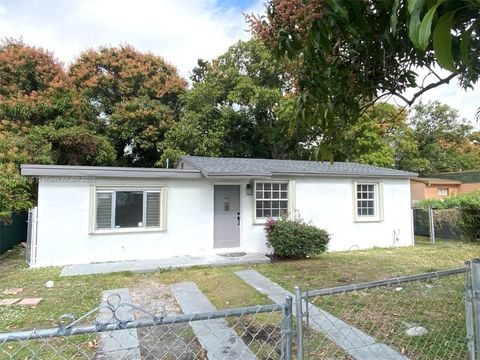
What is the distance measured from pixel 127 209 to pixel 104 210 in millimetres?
614

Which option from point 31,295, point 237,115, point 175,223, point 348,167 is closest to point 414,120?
point 237,115

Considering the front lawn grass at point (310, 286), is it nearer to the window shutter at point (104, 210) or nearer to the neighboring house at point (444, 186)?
the window shutter at point (104, 210)

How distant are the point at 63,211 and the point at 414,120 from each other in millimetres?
29528

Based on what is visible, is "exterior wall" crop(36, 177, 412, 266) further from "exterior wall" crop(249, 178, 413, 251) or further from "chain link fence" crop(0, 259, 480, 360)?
"chain link fence" crop(0, 259, 480, 360)

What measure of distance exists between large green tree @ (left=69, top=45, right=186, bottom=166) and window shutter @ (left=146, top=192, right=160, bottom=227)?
1076 cm

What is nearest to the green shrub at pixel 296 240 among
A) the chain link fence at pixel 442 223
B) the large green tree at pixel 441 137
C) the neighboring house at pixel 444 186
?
the chain link fence at pixel 442 223

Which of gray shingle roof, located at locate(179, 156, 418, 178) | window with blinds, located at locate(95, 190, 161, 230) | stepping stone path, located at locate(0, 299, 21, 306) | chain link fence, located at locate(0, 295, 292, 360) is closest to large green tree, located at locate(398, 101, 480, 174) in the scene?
gray shingle roof, located at locate(179, 156, 418, 178)

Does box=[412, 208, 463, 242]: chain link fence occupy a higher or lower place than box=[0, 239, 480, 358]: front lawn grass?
higher

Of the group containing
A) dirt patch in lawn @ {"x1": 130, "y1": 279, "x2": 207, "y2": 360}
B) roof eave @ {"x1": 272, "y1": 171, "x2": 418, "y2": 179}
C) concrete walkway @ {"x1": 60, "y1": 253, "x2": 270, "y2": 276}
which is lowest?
dirt patch in lawn @ {"x1": 130, "y1": 279, "x2": 207, "y2": 360}

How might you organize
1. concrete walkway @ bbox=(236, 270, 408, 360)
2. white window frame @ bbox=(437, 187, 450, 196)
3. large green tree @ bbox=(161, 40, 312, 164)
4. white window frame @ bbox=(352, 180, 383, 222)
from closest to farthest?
concrete walkway @ bbox=(236, 270, 408, 360)
white window frame @ bbox=(352, 180, 383, 222)
large green tree @ bbox=(161, 40, 312, 164)
white window frame @ bbox=(437, 187, 450, 196)

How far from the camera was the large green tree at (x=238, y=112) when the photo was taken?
19.4 m

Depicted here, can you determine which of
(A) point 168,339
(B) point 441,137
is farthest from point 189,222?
(B) point 441,137

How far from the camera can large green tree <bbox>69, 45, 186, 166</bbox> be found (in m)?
20.2

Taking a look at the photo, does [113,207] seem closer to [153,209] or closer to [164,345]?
[153,209]
